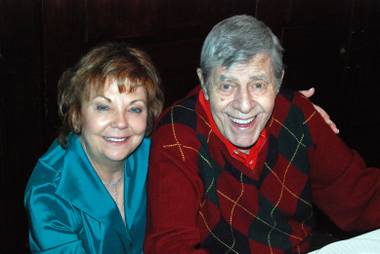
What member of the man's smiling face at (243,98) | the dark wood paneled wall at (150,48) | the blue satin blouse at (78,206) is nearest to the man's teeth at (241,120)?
the man's smiling face at (243,98)

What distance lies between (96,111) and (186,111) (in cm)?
30

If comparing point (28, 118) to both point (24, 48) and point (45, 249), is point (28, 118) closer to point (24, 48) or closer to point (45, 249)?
point (24, 48)

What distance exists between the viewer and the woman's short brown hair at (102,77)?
5.53 ft

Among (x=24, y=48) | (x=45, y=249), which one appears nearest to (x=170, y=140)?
(x=45, y=249)

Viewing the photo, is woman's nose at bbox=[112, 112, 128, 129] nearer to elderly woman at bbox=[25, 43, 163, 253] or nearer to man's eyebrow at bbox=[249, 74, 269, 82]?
elderly woman at bbox=[25, 43, 163, 253]

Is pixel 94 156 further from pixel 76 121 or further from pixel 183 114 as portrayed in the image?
pixel 183 114

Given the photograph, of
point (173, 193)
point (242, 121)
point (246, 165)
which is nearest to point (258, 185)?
point (246, 165)

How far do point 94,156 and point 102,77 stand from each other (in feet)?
0.96

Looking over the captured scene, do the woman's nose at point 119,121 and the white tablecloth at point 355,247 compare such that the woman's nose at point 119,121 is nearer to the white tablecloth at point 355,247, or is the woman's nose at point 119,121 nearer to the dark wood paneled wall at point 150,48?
the white tablecloth at point 355,247

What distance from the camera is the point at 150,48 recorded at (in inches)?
114

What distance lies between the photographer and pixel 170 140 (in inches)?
64.7

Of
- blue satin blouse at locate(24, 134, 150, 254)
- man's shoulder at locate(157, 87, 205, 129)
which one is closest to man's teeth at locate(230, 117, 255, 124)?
man's shoulder at locate(157, 87, 205, 129)

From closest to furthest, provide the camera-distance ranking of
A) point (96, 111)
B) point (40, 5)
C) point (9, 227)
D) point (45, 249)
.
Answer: point (45, 249)
point (96, 111)
point (40, 5)
point (9, 227)

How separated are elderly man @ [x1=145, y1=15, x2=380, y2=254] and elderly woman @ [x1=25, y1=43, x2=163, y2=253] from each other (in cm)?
13
